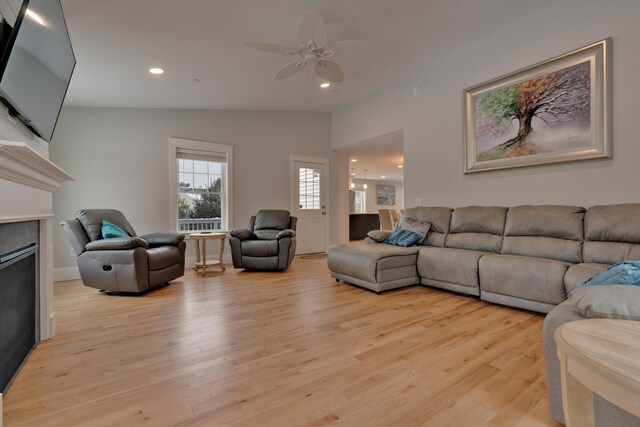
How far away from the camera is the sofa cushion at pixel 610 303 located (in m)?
0.96

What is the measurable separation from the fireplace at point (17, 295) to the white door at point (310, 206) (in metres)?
4.32

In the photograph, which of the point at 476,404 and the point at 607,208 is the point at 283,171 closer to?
the point at 607,208

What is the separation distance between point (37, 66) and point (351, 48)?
239 cm

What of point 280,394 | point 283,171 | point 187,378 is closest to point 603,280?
point 280,394

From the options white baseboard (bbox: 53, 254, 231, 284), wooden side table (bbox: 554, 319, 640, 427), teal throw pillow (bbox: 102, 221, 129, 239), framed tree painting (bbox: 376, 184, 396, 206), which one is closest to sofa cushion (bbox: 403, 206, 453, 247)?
wooden side table (bbox: 554, 319, 640, 427)

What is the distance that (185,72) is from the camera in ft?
12.5

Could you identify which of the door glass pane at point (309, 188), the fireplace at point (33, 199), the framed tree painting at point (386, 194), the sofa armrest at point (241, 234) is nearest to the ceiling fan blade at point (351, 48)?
the fireplace at point (33, 199)

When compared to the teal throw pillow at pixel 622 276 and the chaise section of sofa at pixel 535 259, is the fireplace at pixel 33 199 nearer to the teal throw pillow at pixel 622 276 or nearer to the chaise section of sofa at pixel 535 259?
the teal throw pillow at pixel 622 276

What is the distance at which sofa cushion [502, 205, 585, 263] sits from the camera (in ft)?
8.85

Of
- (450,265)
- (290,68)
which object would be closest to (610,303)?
(450,265)

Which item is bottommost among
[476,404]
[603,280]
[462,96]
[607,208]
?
[476,404]

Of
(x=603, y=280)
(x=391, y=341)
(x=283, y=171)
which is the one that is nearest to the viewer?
(x=603, y=280)

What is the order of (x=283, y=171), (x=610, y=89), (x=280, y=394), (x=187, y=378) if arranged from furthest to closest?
(x=283, y=171) < (x=610, y=89) < (x=187, y=378) < (x=280, y=394)

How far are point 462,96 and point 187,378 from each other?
4.23m
